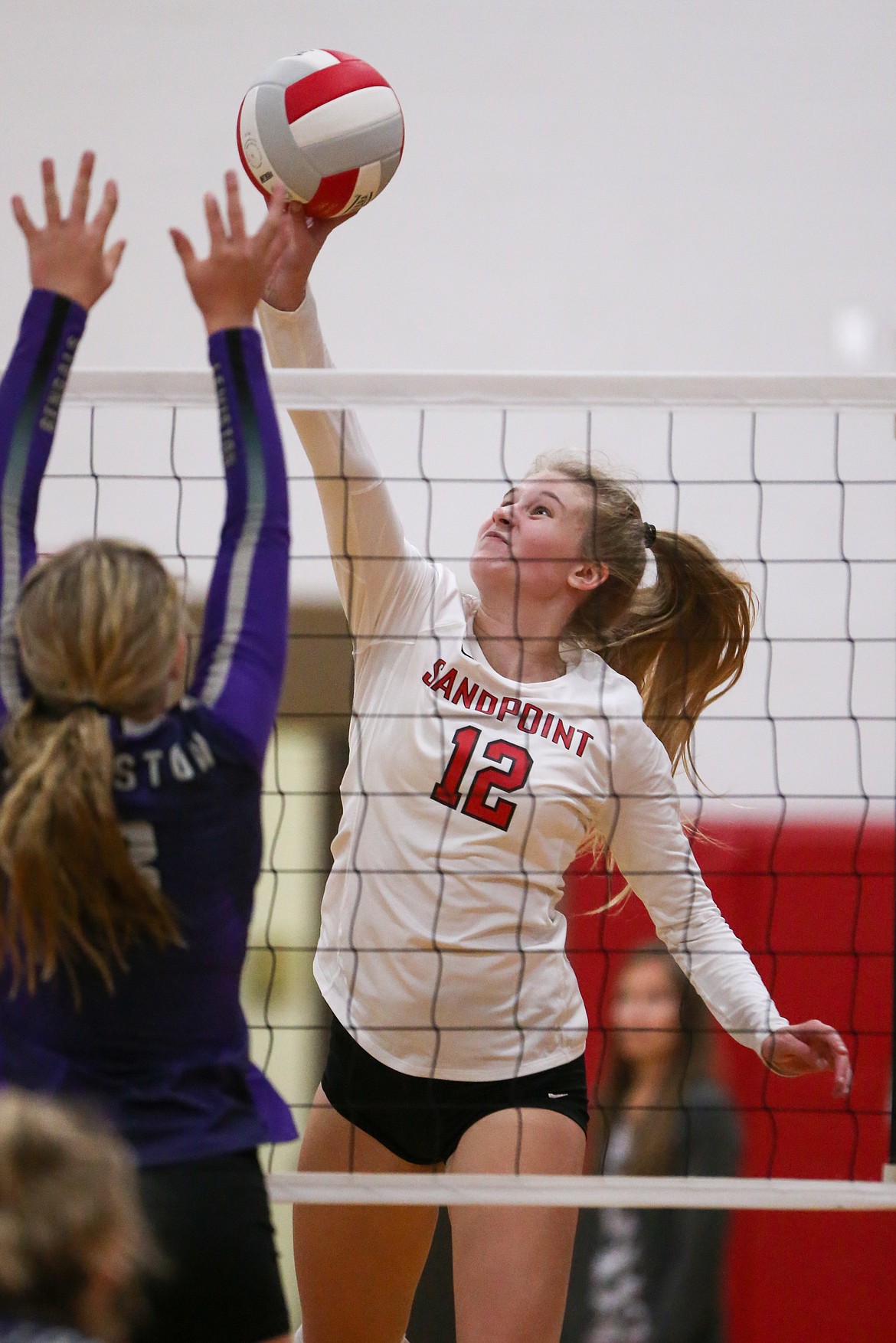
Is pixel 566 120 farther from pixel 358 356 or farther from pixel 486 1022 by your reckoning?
pixel 486 1022

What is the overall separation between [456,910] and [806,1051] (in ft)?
1.74

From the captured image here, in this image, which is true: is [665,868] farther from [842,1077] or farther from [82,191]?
[82,191]

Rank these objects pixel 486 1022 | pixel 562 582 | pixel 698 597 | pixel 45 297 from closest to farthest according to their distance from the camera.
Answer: pixel 45 297 < pixel 486 1022 < pixel 562 582 < pixel 698 597

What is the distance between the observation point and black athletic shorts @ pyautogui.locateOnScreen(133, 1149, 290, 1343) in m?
1.31

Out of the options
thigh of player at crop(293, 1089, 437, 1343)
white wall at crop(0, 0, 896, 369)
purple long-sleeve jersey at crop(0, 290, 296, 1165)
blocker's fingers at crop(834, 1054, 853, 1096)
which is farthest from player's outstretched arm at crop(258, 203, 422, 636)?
white wall at crop(0, 0, 896, 369)

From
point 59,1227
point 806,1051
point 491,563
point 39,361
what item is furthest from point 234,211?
point 806,1051

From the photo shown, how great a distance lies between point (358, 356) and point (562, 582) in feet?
6.95

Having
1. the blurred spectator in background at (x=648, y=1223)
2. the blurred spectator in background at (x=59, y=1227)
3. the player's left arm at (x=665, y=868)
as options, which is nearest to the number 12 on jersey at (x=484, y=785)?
the player's left arm at (x=665, y=868)

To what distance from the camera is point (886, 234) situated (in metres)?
4.13

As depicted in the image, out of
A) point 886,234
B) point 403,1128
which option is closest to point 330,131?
point 403,1128

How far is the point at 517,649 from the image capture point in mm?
2248

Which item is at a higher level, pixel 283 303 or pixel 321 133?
pixel 321 133

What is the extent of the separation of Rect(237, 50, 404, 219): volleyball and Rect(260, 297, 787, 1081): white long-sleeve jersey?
189mm

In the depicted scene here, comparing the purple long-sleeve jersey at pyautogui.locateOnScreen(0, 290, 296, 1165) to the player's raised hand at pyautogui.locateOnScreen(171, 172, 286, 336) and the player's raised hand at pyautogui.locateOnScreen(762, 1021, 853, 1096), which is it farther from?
the player's raised hand at pyautogui.locateOnScreen(762, 1021, 853, 1096)
